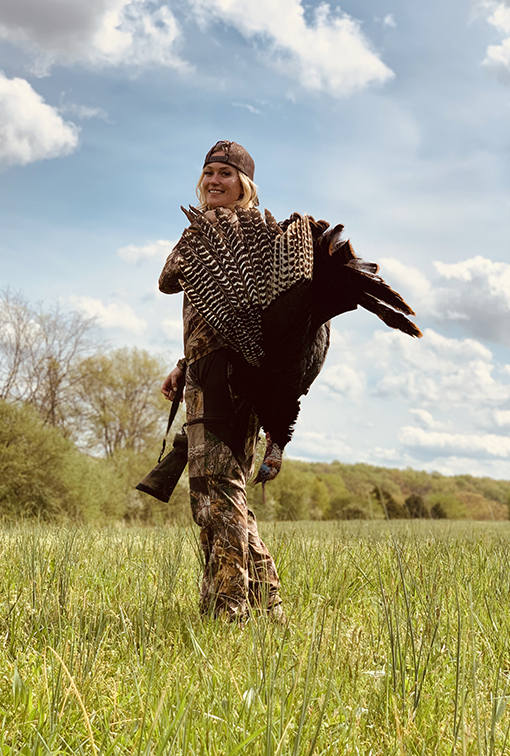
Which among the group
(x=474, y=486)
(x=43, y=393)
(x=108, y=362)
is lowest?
(x=474, y=486)

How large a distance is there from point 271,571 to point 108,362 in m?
36.1

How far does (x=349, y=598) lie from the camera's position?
410 centimetres

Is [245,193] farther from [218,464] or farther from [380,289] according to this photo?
[218,464]

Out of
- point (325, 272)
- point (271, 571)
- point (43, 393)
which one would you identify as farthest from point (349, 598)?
point (43, 393)

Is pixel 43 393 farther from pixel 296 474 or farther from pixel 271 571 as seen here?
pixel 271 571

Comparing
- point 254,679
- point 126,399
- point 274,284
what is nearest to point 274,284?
point 274,284

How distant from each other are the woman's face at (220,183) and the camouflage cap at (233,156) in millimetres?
36

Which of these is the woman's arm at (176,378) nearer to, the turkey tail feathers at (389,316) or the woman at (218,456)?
the woman at (218,456)

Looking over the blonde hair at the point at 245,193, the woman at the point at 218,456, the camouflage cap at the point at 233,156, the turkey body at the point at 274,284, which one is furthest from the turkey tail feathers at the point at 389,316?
the camouflage cap at the point at 233,156

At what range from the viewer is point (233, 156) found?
4.01 meters

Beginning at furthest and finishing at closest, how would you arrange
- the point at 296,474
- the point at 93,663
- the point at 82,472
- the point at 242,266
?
1. the point at 296,474
2. the point at 82,472
3. the point at 242,266
4. the point at 93,663

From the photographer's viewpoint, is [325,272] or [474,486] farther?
[474,486]

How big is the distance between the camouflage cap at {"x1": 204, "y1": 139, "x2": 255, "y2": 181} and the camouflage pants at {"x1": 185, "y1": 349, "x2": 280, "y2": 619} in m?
1.44

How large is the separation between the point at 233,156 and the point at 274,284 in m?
1.44
